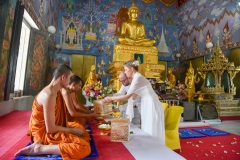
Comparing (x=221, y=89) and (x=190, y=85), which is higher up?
(x=190, y=85)

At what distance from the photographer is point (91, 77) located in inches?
266

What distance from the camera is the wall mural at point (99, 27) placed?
9281 millimetres

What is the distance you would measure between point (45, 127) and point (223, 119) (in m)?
5.93

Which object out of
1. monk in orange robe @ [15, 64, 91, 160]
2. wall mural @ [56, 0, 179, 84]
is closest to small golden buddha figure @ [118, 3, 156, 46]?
wall mural @ [56, 0, 179, 84]

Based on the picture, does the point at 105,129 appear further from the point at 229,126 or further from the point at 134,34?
the point at 134,34

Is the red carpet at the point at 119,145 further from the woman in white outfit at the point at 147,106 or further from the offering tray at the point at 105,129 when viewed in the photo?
the woman in white outfit at the point at 147,106

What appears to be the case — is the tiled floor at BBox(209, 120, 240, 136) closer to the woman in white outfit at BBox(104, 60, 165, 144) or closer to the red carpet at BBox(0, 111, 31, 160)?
the woman in white outfit at BBox(104, 60, 165, 144)

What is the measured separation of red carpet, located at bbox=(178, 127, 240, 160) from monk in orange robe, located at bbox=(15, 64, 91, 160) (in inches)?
71.4

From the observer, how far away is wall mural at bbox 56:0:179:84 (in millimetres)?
9281

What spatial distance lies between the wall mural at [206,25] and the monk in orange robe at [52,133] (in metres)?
7.59

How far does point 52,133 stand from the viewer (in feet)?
4.91

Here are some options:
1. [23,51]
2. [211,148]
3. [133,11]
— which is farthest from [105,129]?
[133,11]

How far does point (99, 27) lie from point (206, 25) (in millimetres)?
5717

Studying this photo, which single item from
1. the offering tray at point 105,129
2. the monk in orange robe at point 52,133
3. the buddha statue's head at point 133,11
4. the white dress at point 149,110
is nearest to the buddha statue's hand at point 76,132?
the monk in orange robe at point 52,133
